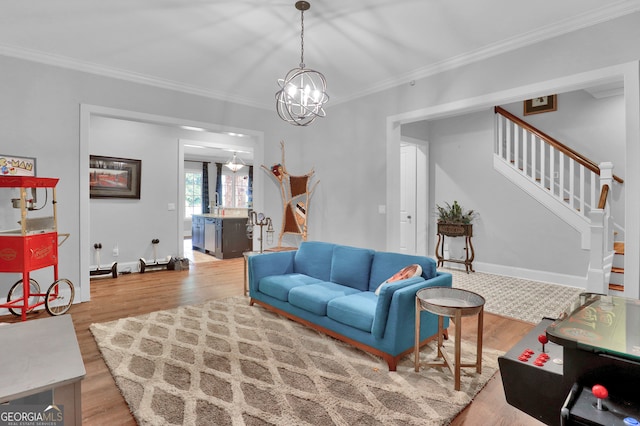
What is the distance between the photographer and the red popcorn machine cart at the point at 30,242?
3213mm

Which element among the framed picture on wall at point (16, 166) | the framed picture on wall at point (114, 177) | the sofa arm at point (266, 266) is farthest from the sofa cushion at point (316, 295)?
the framed picture on wall at point (114, 177)

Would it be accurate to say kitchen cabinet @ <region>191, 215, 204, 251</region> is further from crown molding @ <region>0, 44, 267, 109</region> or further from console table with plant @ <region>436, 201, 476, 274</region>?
console table with plant @ <region>436, 201, 476, 274</region>

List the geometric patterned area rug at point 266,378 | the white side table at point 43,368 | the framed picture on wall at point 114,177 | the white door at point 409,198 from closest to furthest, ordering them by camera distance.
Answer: the white side table at point 43,368 → the geometric patterned area rug at point 266,378 → the framed picture on wall at point 114,177 → the white door at point 409,198

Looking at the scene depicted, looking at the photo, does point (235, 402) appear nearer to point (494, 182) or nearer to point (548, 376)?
point (548, 376)

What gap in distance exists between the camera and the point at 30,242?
10.7ft

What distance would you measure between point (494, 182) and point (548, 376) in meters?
5.17

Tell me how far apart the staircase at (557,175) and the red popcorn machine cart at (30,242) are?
6058mm

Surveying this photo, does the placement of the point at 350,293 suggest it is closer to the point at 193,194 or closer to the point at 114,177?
the point at 114,177

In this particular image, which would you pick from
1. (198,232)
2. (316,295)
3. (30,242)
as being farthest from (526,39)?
(198,232)

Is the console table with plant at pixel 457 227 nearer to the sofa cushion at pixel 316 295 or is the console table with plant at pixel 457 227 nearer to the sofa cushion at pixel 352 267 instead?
the sofa cushion at pixel 352 267

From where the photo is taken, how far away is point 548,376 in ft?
3.76

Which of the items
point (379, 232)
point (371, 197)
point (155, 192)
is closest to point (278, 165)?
point (371, 197)

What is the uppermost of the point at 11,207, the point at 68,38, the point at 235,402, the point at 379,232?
the point at 68,38

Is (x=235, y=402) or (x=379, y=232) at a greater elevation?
(x=379, y=232)
